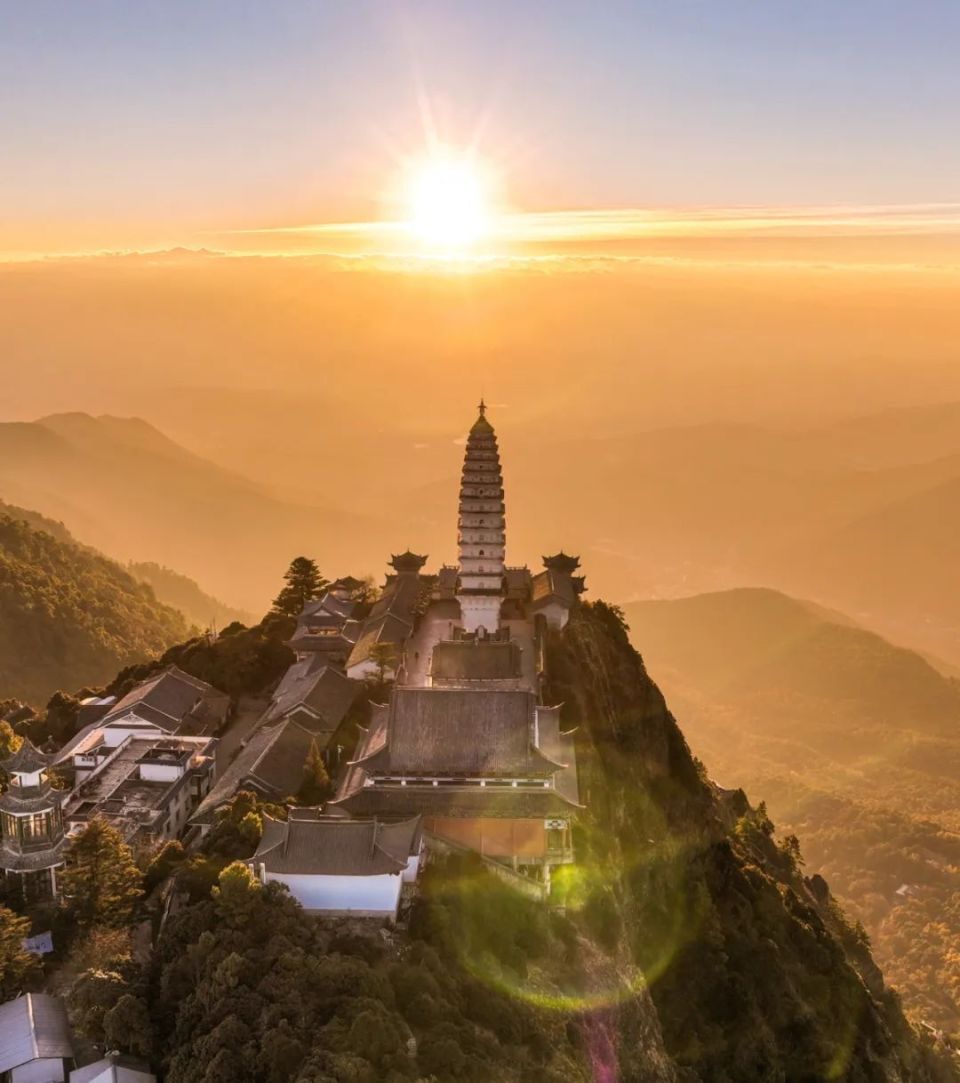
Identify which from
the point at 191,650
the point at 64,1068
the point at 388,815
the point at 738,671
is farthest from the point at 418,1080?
the point at 738,671

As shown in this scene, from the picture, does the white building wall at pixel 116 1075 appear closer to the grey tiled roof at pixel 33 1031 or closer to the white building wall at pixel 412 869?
the grey tiled roof at pixel 33 1031

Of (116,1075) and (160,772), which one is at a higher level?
(160,772)

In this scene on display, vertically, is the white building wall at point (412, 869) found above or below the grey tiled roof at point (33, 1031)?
above

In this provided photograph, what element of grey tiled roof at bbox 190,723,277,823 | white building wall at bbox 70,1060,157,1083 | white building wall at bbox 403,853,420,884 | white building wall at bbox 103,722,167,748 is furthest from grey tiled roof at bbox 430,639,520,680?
white building wall at bbox 70,1060,157,1083

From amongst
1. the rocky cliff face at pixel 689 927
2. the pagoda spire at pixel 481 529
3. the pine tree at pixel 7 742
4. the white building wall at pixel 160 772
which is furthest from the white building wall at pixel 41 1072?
the pagoda spire at pixel 481 529

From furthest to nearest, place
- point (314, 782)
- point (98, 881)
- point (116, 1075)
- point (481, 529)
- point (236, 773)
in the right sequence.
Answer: point (481, 529) < point (236, 773) < point (314, 782) < point (98, 881) < point (116, 1075)

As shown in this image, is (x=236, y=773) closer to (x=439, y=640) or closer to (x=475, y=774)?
(x=475, y=774)

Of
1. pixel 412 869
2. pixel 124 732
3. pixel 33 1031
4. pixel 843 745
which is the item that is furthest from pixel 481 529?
pixel 843 745
